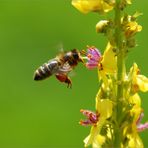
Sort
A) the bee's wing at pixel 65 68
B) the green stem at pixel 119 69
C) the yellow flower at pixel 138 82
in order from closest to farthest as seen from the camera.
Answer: the green stem at pixel 119 69, the yellow flower at pixel 138 82, the bee's wing at pixel 65 68

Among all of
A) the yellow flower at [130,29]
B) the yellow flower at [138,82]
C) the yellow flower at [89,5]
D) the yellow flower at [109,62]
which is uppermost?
the yellow flower at [89,5]

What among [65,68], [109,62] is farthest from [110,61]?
[65,68]

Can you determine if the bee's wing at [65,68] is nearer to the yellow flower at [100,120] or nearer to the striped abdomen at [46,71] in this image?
the striped abdomen at [46,71]

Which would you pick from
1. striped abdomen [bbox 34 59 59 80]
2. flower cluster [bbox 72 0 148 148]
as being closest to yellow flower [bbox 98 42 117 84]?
flower cluster [bbox 72 0 148 148]

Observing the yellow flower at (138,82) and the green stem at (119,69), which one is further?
the yellow flower at (138,82)

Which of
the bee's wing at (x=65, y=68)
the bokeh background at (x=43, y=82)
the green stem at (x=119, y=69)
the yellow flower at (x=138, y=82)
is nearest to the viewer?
the green stem at (x=119, y=69)

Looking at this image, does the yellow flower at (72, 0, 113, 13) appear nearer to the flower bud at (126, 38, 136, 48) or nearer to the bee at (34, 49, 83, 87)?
the flower bud at (126, 38, 136, 48)

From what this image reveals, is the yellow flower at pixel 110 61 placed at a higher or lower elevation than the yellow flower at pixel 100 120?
higher

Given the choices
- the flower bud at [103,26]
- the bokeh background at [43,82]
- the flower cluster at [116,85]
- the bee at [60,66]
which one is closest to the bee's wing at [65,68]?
the bee at [60,66]
